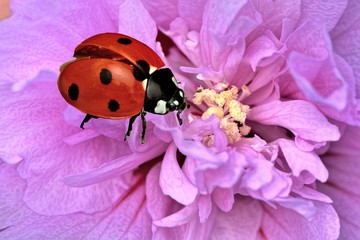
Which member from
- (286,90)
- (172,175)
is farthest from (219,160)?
(286,90)

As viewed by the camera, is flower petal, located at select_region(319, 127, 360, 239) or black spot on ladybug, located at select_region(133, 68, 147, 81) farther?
flower petal, located at select_region(319, 127, 360, 239)

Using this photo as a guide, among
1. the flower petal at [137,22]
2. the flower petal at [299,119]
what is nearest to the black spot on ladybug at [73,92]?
the flower petal at [137,22]

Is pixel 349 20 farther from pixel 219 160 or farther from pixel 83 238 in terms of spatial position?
pixel 83 238

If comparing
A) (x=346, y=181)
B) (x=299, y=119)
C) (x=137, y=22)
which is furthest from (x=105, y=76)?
(x=346, y=181)

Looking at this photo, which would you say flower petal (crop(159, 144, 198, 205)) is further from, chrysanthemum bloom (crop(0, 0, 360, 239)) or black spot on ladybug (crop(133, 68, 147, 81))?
black spot on ladybug (crop(133, 68, 147, 81))

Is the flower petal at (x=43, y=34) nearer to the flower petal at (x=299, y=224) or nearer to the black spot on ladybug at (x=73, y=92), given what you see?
the black spot on ladybug at (x=73, y=92)

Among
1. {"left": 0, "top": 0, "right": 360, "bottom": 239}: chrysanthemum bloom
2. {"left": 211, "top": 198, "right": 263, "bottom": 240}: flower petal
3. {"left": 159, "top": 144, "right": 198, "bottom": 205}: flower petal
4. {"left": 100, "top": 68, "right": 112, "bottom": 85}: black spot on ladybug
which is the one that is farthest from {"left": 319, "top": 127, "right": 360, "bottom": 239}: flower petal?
{"left": 100, "top": 68, "right": 112, "bottom": 85}: black spot on ladybug
